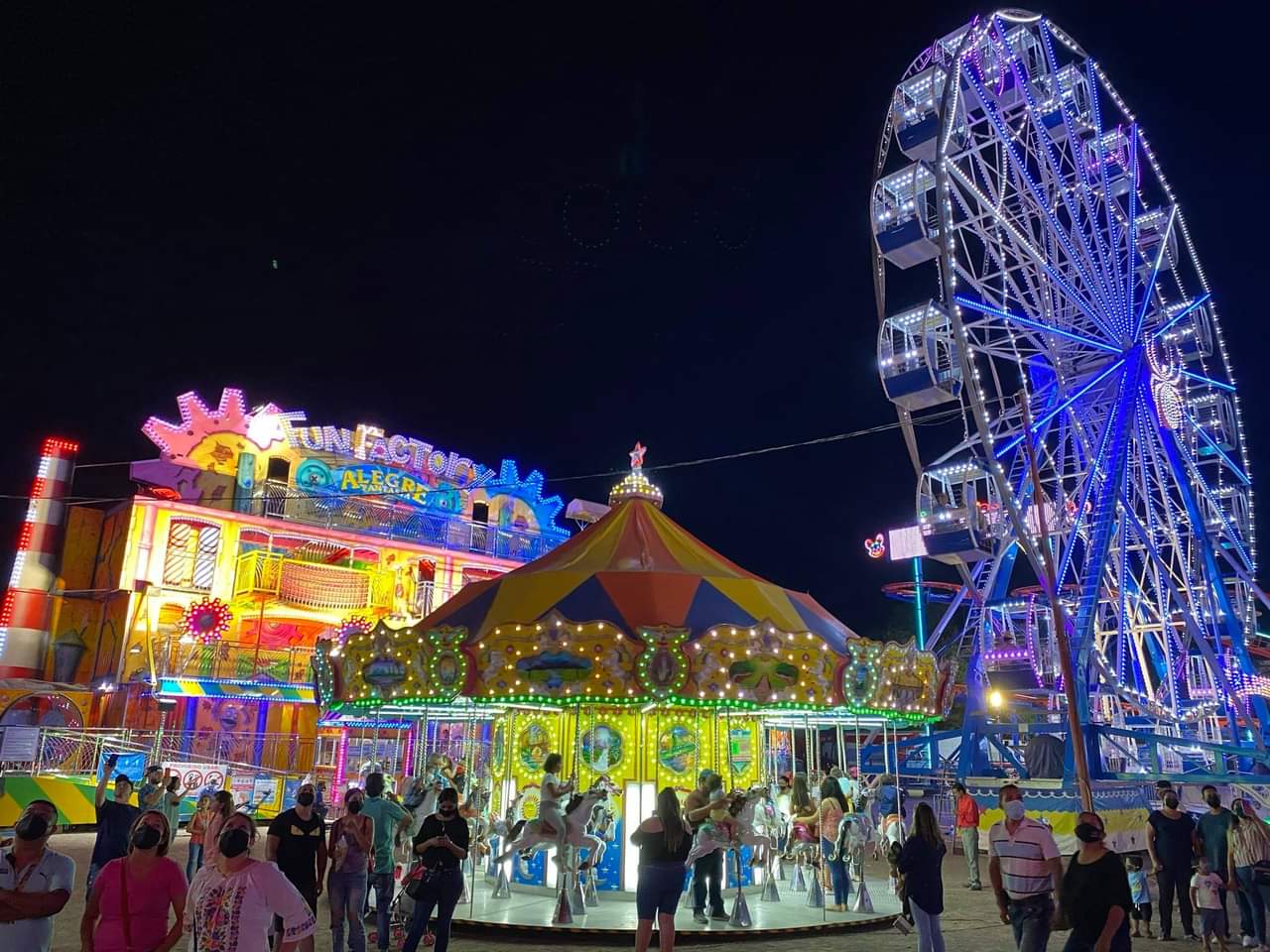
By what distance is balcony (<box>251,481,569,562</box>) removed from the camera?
89.6 feet

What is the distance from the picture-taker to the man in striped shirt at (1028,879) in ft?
19.5

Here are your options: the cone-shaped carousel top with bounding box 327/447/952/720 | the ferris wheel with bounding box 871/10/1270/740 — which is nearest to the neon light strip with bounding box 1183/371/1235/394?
the ferris wheel with bounding box 871/10/1270/740

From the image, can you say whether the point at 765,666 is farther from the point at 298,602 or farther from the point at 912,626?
the point at 912,626

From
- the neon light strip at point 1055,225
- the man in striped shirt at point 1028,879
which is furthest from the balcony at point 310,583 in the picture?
the man in striped shirt at point 1028,879

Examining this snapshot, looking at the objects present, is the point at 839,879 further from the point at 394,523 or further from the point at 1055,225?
the point at 394,523

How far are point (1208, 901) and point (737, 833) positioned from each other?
4.27m

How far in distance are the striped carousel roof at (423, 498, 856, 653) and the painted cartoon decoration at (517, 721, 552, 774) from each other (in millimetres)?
1896

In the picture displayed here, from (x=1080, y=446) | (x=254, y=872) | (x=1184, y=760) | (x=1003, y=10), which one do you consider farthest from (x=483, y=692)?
(x=1184, y=760)

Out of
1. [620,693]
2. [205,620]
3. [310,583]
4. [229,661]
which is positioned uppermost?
[310,583]

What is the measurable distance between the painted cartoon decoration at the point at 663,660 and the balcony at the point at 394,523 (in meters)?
16.9

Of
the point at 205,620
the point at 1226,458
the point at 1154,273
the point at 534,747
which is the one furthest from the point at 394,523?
the point at 1226,458

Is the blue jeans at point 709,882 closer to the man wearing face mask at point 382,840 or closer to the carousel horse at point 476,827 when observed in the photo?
the carousel horse at point 476,827

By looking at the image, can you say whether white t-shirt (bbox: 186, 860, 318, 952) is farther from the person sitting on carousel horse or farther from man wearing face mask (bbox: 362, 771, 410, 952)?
the person sitting on carousel horse

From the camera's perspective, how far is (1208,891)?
8406 millimetres
